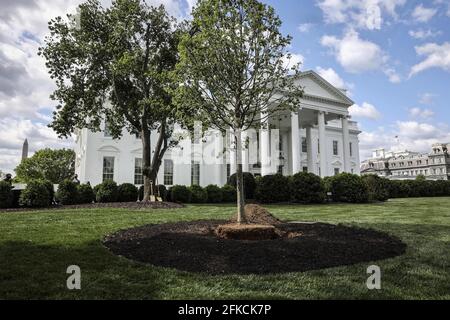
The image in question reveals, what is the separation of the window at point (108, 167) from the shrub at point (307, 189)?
16.1m

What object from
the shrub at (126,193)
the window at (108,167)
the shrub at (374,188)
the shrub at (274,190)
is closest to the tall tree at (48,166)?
the window at (108,167)

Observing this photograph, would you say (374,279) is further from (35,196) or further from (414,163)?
(414,163)

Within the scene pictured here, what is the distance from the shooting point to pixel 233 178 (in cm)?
2373

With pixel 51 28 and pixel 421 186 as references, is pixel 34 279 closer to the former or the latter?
pixel 51 28

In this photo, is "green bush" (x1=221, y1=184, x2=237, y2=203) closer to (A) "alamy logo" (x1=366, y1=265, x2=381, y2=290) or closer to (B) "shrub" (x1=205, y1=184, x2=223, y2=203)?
(B) "shrub" (x1=205, y1=184, x2=223, y2=203)

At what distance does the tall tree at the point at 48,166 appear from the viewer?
53.9m

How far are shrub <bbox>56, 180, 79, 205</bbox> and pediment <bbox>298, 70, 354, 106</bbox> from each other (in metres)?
22.3

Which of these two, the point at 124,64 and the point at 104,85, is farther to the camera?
the point at 104,85

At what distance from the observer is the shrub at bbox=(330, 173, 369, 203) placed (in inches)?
808

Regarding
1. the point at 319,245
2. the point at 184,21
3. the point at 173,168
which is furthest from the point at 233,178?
the point at 319,245

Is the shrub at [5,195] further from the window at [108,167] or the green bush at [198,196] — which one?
the window at [108,167]

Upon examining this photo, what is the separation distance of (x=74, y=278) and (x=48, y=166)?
5598 centimetres

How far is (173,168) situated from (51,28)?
16.2 meters
